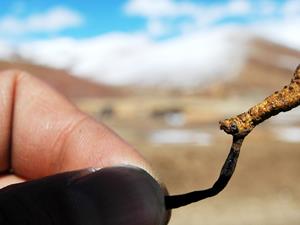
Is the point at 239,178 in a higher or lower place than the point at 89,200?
lower

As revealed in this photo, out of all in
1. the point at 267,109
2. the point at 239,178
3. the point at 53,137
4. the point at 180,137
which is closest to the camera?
the point at 267,109

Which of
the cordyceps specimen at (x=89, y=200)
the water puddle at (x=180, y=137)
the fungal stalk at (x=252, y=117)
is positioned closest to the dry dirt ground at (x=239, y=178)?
the water puddle at (x=180, y=137)

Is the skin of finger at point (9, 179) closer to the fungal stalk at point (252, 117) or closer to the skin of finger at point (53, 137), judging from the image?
the skin of finger at point (53, 137)

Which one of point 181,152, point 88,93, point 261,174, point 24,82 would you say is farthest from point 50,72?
point 24,82

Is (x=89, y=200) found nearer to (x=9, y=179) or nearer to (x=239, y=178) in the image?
(x=9, y=179)

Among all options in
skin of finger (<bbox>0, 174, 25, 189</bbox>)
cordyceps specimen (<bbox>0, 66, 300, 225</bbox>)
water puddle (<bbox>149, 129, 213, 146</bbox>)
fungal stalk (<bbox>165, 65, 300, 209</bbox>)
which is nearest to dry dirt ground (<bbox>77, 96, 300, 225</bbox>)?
water puddle (<bbox>149, 129, 213, 146</bbox>)

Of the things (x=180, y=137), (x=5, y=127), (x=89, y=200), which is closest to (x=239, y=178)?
(x=180, y=137)

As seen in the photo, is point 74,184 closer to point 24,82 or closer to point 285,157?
point 24,82

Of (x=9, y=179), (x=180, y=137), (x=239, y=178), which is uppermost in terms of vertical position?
(x=9, y=179)
